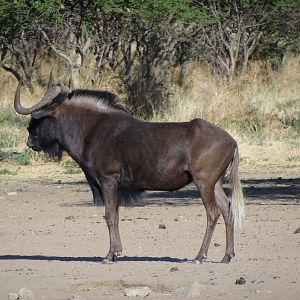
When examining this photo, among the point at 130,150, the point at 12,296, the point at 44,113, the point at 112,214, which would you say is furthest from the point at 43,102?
the point at 12,296

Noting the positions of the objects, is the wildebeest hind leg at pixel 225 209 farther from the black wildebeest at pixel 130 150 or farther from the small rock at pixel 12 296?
the small rock at pixel 12 296

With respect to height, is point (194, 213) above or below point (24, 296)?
below

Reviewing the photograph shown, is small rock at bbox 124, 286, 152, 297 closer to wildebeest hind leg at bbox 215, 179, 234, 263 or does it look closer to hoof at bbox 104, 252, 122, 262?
hoof at bbox 104, 252, 122, 262

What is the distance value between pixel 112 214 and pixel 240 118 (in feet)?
52.4

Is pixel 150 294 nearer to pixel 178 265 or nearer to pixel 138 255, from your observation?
pixel 178 265

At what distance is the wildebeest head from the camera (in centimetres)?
1227

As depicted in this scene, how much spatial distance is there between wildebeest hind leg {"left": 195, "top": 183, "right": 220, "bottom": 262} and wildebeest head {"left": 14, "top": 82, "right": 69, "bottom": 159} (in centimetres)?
186

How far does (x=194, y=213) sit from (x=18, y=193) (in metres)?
4.78

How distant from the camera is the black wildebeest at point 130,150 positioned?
1157 centimetres

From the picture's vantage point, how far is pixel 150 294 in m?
9.77

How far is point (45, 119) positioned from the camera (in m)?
12.3

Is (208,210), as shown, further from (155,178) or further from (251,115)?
(251,115)

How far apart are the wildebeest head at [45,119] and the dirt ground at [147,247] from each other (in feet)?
4.14

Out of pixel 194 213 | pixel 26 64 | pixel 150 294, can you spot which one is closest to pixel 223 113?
pixel 194 213
